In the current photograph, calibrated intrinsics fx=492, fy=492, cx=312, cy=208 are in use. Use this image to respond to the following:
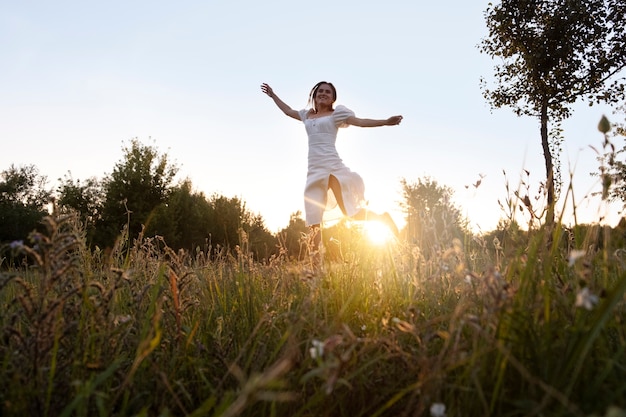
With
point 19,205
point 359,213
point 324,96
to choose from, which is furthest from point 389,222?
point 19,205

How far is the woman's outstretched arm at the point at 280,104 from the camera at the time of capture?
28.0 ft

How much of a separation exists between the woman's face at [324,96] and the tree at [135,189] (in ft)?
73.1

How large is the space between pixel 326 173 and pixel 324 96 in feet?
4.40

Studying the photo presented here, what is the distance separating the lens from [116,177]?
29.8 m

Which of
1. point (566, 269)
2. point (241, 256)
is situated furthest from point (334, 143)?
point (566, 269)

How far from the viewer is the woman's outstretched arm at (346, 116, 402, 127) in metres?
6.12

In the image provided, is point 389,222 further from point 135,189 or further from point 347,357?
point 135,189

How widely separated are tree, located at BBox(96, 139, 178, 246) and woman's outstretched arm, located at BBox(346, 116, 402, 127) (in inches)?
905

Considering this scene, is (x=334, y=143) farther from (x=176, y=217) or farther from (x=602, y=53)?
(x=176, y=217)

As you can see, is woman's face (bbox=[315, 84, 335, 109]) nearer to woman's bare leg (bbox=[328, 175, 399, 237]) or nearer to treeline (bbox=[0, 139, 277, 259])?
woman's bare leg (bbox=[328, 175, 399, 237])

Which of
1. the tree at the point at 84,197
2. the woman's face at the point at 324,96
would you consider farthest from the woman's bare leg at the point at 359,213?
the tree at the point at 84,197

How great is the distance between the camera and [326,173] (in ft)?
25.3

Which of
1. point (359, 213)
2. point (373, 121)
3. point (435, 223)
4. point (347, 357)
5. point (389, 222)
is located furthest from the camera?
point (359, 213)

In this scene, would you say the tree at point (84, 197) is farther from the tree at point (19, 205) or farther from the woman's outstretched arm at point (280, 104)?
the woman's outstretched arm at point (280, 104)
